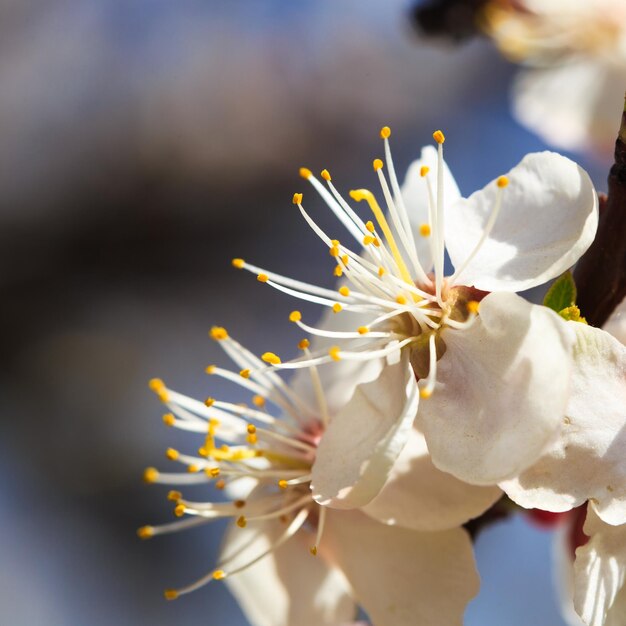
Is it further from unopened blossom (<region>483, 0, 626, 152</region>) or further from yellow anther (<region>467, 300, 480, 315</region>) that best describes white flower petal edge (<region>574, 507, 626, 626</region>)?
unopened blossom (<region>483, 0, 626, 152</region>)

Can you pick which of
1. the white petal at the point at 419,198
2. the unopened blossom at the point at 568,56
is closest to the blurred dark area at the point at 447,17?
the unopened blossom at the point at 568,56

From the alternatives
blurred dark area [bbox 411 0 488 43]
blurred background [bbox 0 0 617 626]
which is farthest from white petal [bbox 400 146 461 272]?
blurred background [bbox 0 0 617 626]

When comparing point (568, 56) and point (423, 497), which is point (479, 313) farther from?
point (568, 56)

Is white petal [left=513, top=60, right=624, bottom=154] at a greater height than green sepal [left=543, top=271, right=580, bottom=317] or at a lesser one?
lesser

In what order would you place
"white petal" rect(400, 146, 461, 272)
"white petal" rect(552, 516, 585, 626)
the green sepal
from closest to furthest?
1. the green sepal
2. "white petal" rect(400, 146, 461, 272)
3. "white petal" rect(552, 516, 585, 626)

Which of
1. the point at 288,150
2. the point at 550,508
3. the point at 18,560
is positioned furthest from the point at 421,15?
the point at 18,560

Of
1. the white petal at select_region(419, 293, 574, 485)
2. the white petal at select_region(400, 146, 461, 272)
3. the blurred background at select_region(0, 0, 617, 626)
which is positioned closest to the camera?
the white petal at select_region(419, 293, 574, 485)

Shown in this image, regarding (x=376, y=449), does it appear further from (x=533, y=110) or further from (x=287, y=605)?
(x=533, y=110)

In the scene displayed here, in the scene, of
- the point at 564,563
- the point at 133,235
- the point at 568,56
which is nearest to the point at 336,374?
the point at 564,563
